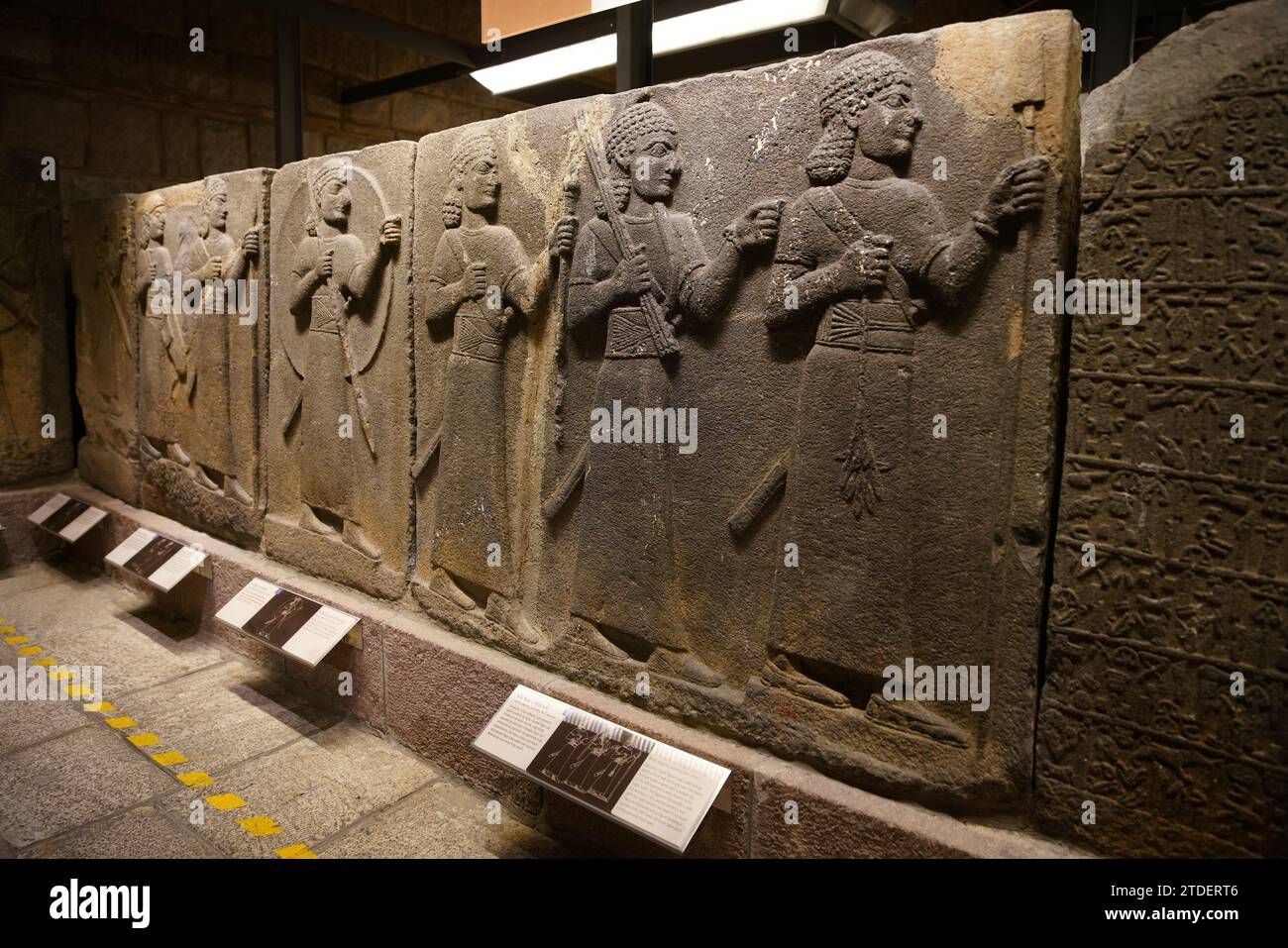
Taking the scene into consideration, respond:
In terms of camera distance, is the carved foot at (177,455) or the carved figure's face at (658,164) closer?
the carved figure's face at (658,164)

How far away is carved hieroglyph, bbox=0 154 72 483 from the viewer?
5105 mm

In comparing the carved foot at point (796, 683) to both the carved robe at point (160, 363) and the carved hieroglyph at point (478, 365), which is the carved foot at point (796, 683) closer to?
the carved hieroglyph at point (478, 365)

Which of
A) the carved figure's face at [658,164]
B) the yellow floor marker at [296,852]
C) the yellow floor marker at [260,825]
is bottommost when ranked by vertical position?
the yellow floor marker at [296,852]

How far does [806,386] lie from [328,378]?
83.7 inches

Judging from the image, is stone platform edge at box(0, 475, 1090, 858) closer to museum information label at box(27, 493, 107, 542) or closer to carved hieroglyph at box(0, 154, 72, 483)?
→ museum information label at box(27, 493, 107, 542)

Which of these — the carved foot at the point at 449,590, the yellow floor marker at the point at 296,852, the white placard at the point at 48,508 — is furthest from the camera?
the white placard at the point at 48,508

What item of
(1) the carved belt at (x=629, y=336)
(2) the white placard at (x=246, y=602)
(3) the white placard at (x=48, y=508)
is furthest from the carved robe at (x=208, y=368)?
(1) the carved belt at (x=629, y=336)

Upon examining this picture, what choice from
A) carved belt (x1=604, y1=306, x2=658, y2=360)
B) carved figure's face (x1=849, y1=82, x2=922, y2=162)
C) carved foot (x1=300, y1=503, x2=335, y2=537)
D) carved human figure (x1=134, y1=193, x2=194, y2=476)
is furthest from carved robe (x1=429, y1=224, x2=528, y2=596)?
carved human figure (x1=134, y1=193, x2=194, y2=476)

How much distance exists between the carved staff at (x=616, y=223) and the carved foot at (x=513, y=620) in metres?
0.97

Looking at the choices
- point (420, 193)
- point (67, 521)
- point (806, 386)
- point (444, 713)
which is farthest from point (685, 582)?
point (67, 521)

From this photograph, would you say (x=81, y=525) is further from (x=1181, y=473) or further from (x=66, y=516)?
(x=1181, y=473)

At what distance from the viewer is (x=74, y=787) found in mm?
2850

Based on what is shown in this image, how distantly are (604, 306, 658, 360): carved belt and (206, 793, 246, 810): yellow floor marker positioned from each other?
1.81m

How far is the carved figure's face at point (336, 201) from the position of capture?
3.32m
